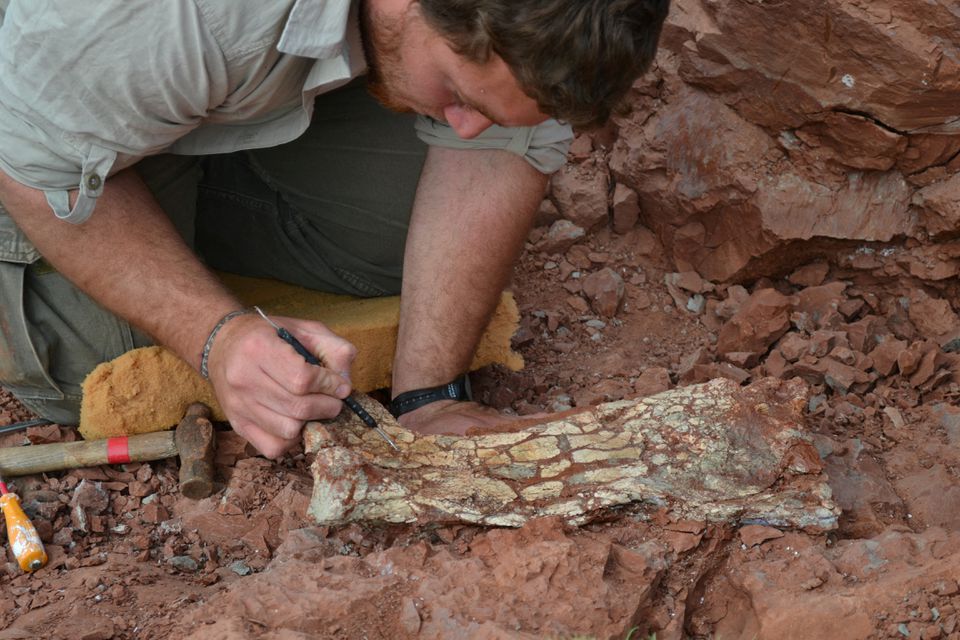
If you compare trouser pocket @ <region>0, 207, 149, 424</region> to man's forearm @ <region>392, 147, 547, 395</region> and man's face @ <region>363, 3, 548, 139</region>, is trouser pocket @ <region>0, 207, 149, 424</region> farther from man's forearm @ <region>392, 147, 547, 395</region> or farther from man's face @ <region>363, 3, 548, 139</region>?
man's face @ <region>363, 3, 548, 139</region>

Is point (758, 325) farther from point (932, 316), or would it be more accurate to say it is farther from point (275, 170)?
point (275, 170)

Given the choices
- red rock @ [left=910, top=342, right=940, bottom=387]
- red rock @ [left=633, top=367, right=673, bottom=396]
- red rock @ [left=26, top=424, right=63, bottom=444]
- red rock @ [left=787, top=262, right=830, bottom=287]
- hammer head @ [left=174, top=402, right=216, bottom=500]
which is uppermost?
red rock @ [left=910, top=342, right=940, bottom=387]

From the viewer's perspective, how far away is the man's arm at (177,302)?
2326 mm

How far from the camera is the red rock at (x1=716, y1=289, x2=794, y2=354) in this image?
320 cm

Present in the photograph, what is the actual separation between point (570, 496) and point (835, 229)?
1627 mm

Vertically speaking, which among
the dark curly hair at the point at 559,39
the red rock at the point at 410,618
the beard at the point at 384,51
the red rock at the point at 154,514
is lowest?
the red rock at the point at 154,514

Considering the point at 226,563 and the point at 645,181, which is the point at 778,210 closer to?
the point at 645,181

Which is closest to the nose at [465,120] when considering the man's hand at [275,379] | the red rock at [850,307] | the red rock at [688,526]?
the man's hand at [275,379]

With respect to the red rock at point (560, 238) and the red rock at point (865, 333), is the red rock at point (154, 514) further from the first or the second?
the red rock at point (865, 333)

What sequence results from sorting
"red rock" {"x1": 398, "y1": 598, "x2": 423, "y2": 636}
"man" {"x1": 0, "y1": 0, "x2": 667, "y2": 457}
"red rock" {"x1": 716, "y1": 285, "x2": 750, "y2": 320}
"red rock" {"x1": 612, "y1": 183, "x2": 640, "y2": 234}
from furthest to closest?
"red rock" {"x1": 612, "y1": 183, "x2": 640, "y2": 234} < "red rock" {"x1": 716, "y1": 285, "x2": 750, "y2": 320} < "man" {"x1": 0, "y1": 0, "x2": 667, "y2": 457} < "red rock" {"x1": 398, "y1": 598, "x2": 423, "y2": 636}

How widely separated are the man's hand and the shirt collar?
640 mm

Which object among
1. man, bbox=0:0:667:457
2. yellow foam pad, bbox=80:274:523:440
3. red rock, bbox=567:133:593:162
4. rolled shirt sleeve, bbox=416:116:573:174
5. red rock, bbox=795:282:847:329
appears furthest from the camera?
red rock, bbox=567:133:593:162

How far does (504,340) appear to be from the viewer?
10.8ft

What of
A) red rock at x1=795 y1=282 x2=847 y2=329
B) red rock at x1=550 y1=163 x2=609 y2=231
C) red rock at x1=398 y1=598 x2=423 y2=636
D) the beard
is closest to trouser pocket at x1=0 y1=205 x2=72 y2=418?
the beard
